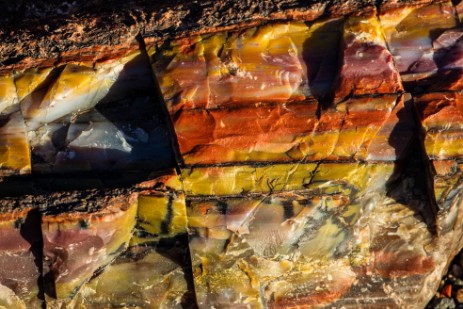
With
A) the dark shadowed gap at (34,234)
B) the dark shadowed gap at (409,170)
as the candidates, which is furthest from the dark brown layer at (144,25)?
the dark shadowed gap at (34,234)

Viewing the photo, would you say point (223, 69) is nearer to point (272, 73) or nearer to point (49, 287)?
point (272, 73)

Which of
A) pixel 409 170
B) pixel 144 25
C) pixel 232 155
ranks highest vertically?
pixel 144 25

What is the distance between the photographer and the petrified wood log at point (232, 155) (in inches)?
144

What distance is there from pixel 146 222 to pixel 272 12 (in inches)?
51.5

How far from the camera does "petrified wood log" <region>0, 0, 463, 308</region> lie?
3660 millimetres

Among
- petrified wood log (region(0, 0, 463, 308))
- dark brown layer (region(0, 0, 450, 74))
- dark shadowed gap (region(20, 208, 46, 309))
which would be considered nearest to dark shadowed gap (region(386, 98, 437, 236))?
petrified wood log (region(0, 0, 463, 308))

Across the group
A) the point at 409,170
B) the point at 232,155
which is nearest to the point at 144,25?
the point at 232,155

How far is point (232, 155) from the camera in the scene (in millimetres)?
3678

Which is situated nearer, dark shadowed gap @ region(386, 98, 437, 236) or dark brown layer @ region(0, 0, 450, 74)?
dark shadowed gap @ region(386, 98, 437, 236)

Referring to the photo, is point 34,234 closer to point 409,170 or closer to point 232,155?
point 232,155

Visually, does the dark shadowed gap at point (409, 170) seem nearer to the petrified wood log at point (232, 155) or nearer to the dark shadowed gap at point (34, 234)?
the petrified wood log at point (232, 155)

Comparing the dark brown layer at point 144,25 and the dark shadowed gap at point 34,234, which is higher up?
the dark brown layer at point 144,25

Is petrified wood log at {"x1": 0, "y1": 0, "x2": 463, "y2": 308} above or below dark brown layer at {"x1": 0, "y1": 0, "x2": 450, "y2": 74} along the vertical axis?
below

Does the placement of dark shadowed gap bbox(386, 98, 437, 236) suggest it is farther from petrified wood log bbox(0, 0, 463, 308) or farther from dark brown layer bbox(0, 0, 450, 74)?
dark brown layer bbox(0, 0, 450, 74)
